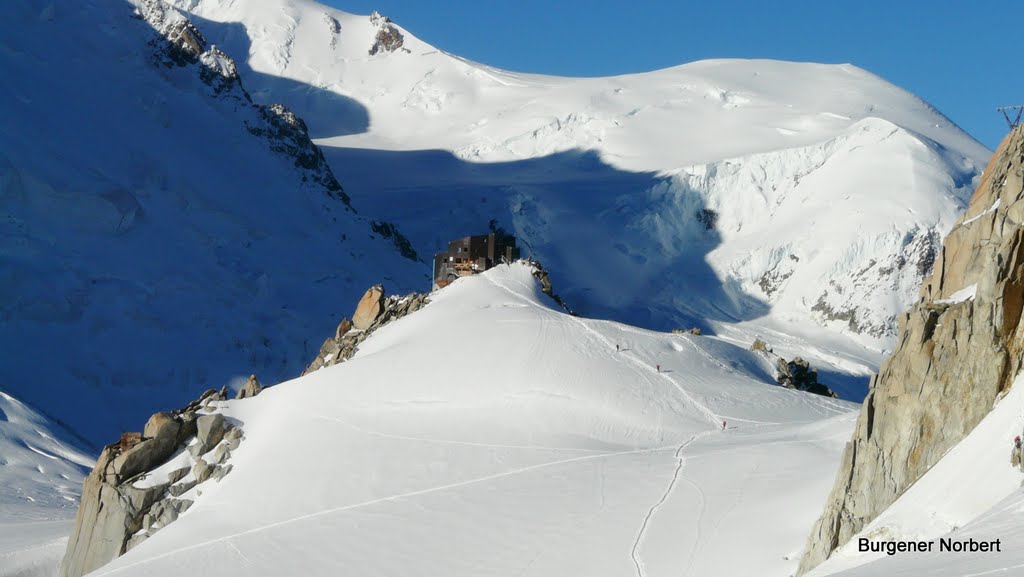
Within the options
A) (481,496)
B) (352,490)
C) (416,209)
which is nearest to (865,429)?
(481,496)

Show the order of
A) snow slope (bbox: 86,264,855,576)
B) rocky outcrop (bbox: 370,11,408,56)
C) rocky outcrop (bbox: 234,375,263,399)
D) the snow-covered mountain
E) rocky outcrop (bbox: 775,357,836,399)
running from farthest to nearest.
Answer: rocky outcrop (bbox: 370,11,408,56)
rocky outcrop (bbox: 775,357,836,399)
rocky outcrop (bbox: 234,375,263,399)
the snow-covered mountain
snow slope (bbox: 86,264,855,576)

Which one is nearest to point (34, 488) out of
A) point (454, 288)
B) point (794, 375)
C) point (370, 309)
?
point (370, 309)

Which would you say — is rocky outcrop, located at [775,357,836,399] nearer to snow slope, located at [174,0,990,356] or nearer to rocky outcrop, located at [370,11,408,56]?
snow slope, located at [174,0,990,356]

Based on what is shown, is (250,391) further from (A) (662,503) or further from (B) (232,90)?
(B) (232,90)

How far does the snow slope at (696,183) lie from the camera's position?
8025 centimetres

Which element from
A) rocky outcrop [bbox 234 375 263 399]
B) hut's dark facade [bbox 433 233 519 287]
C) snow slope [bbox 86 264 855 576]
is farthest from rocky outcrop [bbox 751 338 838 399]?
rocky outcrop [bbox 234 375 263 399]

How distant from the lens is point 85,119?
69938 mm

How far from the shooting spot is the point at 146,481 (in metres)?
32.7

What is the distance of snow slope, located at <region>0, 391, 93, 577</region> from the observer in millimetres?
33562

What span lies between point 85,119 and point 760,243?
4443 cm

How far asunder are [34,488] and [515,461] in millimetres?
22494

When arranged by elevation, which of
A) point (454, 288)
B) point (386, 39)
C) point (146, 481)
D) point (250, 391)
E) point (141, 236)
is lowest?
point (146, 481)

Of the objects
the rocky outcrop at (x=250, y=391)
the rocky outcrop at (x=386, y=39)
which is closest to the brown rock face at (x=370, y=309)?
the rocky outcrop at (x=250, y=391)

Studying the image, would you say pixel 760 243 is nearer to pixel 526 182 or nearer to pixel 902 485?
pixel 526 182
